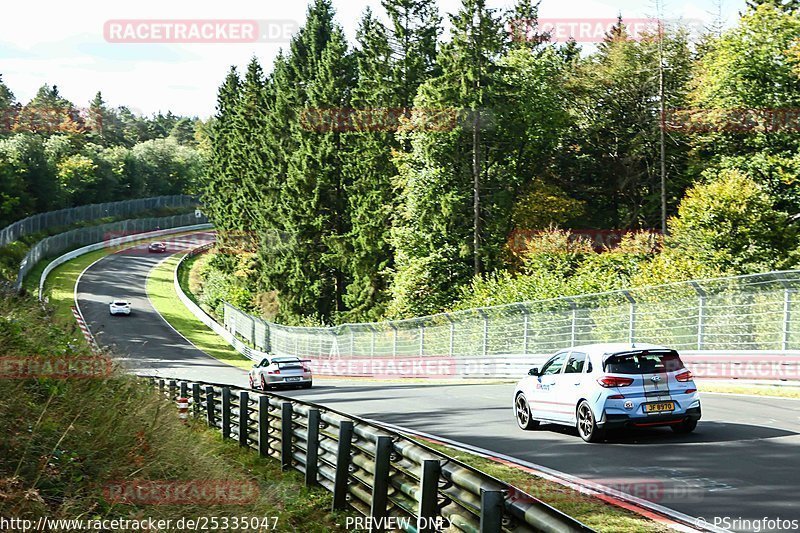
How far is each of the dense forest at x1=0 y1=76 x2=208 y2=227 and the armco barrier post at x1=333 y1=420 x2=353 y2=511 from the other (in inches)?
3375

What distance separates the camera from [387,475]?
9.04 metres

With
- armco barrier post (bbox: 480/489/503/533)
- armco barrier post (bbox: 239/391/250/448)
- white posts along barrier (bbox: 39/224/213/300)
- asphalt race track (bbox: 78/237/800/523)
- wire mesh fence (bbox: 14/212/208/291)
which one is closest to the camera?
armco barrier post (bbox: 480/489/503/533)

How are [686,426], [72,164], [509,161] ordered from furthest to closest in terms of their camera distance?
[72,164]
[509,161]
[686,426]

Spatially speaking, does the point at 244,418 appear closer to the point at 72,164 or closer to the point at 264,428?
the point at 264,428

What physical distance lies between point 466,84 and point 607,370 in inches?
1633

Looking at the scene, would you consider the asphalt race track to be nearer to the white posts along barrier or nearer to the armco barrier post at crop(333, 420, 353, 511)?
the armco barrier post at crop(333, 420, 353, 511)

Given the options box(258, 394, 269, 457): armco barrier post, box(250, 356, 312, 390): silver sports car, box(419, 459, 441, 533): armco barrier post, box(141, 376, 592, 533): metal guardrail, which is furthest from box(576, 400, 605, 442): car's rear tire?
box(250, 356, 312, 390): silver sports car

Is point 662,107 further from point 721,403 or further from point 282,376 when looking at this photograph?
point 721,403

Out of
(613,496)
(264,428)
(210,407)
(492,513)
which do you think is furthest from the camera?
(210,407)

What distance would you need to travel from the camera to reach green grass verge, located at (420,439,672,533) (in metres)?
8.59

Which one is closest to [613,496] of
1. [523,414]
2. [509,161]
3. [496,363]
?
[523,414]

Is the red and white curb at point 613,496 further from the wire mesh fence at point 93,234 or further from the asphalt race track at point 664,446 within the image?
the wire mesh fence at point 93,234

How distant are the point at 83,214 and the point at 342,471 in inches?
4349

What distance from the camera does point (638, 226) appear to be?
60.7m
